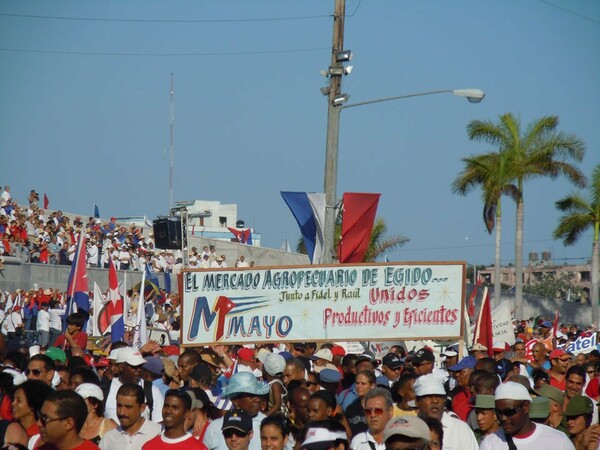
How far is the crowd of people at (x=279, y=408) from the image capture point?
6727mm

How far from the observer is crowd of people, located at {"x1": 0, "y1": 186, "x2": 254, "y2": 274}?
34.2 meters

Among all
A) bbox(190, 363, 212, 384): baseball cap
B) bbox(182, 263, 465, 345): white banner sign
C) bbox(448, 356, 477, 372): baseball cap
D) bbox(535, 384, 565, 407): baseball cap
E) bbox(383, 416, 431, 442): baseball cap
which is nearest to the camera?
bbox(383, 416, 431, 442): baseball cap

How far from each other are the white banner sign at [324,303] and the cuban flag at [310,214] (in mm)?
2784

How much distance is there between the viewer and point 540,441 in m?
7.02

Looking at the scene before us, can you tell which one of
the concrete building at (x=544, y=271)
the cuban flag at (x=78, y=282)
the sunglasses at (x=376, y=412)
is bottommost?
the sunglasses at (x=376, y=412)

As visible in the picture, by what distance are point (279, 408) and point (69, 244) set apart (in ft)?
86.5

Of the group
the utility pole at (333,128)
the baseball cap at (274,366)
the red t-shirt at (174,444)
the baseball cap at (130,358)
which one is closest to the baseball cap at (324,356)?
the baseball cap at (274,366)

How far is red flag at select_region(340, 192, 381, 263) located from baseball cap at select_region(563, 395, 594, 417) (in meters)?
9.01

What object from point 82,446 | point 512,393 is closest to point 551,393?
point 512,393

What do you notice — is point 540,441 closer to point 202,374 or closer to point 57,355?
point 202,374

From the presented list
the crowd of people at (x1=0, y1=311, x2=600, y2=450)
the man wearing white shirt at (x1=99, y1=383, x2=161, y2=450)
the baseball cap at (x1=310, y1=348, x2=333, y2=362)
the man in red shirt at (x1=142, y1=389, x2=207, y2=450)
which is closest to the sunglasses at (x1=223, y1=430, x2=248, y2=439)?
the crowd of people at (x1=0, y1=311, x2=600, y2=450)

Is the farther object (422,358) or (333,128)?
(333,128)

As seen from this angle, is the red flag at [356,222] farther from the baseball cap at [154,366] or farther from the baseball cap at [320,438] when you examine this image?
the baseball cap at [320,438]

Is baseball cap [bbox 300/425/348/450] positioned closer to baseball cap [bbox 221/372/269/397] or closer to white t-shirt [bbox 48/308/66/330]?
baseball cap [bbox 221/372/269/397]
